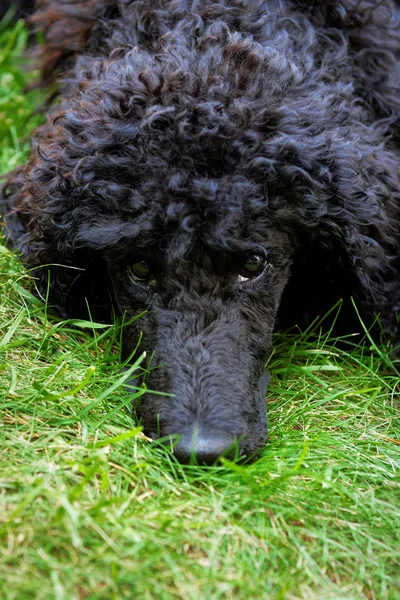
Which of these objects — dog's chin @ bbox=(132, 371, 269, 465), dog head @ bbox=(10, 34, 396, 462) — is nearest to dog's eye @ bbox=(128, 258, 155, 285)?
dog head @ bbox=(10, 34, 396, 462)

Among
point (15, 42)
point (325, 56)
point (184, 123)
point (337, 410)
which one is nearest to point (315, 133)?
point (184, 123)

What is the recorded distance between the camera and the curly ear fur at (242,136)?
3.00 meters

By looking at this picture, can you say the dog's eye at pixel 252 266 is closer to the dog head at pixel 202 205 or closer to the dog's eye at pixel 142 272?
the dog head at pixel 202 205

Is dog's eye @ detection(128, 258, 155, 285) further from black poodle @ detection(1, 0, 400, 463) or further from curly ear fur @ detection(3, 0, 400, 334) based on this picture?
curly ear fur @ detection(3, 0, 400, 334)

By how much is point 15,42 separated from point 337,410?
14.5 feet

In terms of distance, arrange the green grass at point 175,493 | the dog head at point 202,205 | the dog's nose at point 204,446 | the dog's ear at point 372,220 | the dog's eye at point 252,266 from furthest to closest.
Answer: the dog's ear at point 372,220
the dog's eye at point 252,266
the dog head at point 202,205
the dog's nose at point 204,446
the green grass at point 175,493

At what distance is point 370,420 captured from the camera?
3.36m

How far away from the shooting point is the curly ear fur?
3.00 meters

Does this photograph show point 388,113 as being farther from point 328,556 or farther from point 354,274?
point 328,556

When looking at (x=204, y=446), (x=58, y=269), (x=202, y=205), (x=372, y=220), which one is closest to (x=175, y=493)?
(x=204, y=446)

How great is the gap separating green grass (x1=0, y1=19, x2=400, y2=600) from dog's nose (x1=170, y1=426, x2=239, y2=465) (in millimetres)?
50

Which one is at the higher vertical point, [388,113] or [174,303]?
[388,113]

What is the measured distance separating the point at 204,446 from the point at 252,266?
822 millimetres

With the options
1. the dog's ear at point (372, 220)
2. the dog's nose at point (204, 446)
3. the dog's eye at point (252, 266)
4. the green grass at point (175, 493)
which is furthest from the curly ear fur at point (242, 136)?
the dog's nose at point (204, 446)
